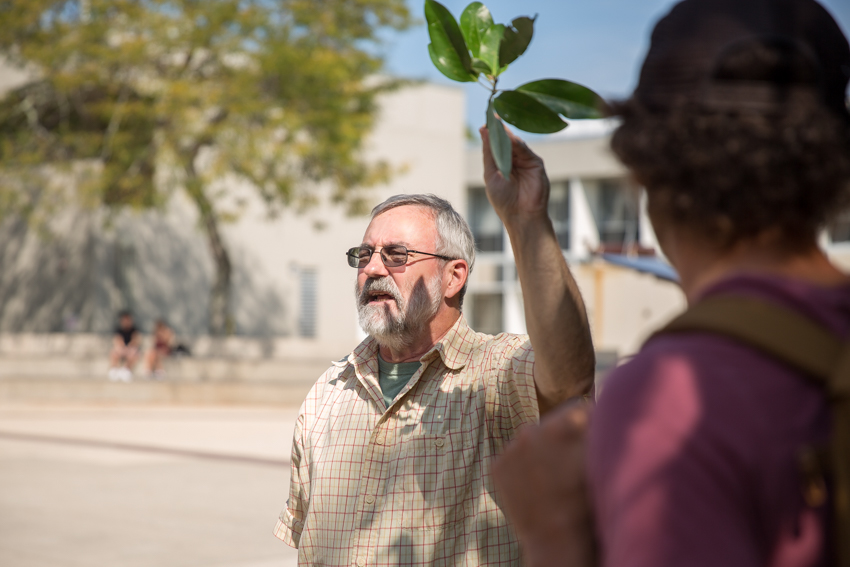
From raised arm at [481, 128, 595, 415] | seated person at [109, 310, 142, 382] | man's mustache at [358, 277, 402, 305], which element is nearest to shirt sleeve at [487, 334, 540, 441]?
raised arm at [481, 128, 595, 415]

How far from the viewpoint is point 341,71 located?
65.8 ft

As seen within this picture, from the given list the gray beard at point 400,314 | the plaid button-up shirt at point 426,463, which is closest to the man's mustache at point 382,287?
the gray beard at point 400,314

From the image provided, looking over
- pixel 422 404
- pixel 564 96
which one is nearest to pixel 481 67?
pixel 564 96

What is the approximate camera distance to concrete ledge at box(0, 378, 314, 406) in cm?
1903

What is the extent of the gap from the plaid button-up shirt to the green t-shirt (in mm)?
82

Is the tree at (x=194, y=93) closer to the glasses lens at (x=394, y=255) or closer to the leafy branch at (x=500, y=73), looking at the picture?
the glasses lens at (x=394, y=255)

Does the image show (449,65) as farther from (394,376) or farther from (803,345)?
(394,376)

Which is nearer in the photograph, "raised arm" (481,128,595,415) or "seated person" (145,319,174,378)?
"raised arm" (481,128,595,415)

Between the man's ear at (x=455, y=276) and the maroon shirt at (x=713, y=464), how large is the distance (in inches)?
83.0

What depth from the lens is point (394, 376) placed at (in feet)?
9.41

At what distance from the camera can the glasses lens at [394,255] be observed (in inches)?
117

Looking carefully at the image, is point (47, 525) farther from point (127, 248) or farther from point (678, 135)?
point (127, 248)

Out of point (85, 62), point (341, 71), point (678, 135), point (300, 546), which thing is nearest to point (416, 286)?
point (300, 546)

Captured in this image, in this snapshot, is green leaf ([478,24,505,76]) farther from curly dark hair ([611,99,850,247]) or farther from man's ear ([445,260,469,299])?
man's ear ([445,260,469,299])
